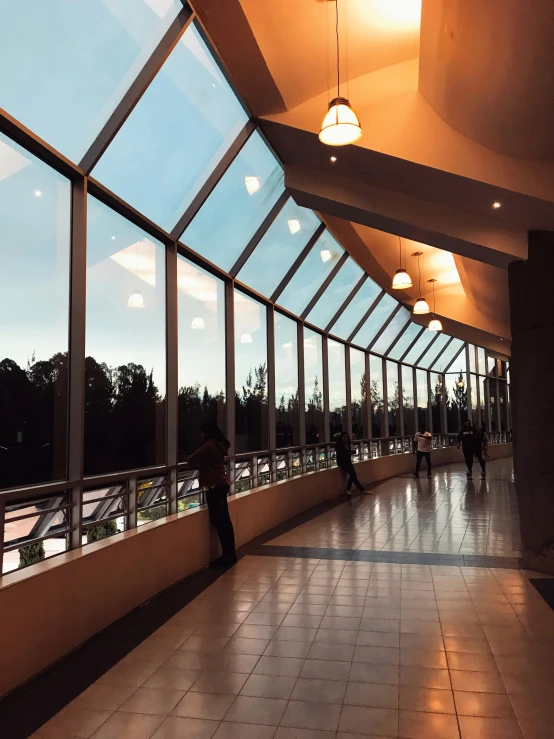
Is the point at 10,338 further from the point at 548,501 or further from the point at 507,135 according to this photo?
the point at 548,501

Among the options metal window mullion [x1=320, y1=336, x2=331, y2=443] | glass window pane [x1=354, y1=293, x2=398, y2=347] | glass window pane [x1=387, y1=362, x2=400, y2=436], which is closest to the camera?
metal window mullion [x1=320, y1=336, x2=331, y2=443]

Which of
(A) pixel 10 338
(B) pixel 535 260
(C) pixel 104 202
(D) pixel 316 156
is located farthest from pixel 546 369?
(A) pixel 10 338

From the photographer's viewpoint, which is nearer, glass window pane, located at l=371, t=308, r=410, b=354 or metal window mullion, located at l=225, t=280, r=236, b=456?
metal window mullion, located at l=225, t=280, r=236, b=456

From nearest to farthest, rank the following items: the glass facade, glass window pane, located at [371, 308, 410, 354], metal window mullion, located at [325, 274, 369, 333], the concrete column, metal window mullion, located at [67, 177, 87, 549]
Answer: the glass facade, metal window mullion, located at [67, 177, 87, 549], the concrete column, metal window mullion, located at [325, 274, 369, 333], glass window pane, located at [371, 308, 410, 354]

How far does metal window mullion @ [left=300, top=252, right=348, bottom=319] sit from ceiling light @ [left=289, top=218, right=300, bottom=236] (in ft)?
6.16

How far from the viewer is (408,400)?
18766 millimetres

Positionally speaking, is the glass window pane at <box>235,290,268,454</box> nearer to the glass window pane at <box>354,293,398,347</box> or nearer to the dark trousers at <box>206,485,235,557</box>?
the dark trousers at <box>206,485,235,557</box>

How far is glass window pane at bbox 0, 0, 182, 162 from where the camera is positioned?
358cm

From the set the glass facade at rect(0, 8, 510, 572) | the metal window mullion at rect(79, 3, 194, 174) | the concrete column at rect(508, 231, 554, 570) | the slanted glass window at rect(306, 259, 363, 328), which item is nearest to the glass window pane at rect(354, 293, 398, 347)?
the slanted glass window at rect(306, 259, 363, 328)

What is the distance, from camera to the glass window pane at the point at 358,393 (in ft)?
46.0

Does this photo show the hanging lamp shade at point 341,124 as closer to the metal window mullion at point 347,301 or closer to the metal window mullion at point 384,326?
the metal window mullion at point 347,301

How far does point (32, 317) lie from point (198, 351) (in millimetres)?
3089

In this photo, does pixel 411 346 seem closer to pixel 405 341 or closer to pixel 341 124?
pixel 405 341

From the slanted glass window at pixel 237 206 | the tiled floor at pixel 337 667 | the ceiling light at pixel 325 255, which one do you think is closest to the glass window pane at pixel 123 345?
the slanted glass window at pixel 237 206
